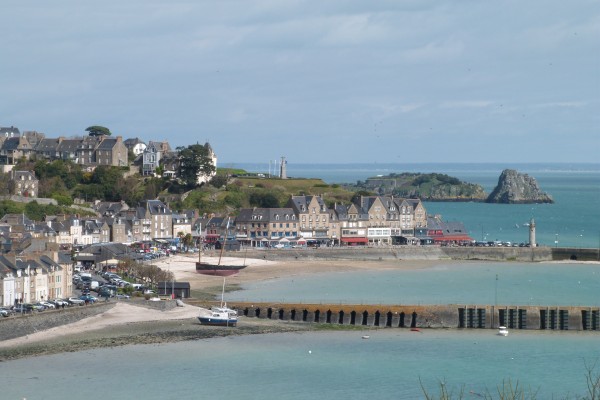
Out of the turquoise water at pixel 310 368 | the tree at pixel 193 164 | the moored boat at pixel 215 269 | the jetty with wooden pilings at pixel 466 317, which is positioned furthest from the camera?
the tree at pixel 193 164

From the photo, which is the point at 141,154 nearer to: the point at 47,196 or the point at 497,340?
the point at 47,196

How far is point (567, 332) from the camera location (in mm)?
51688

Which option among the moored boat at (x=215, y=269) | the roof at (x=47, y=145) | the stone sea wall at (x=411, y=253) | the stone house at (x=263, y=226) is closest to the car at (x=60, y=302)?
the moored boat at (x=215, y=269)

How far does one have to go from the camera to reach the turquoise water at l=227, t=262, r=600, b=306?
201ft

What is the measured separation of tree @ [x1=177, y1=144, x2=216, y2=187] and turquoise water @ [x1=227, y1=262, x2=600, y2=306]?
88.3 feet

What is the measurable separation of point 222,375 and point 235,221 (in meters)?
50.5

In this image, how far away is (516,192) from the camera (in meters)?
179

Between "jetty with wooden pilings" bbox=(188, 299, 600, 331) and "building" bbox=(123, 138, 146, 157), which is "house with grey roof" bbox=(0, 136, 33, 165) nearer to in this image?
"building" bbox=(123, 138, 146, 157)

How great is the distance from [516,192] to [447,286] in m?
114

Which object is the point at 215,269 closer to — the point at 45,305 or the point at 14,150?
the point at 45,305

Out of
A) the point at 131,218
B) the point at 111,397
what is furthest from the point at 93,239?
the point at 111,397

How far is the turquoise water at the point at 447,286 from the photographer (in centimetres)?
6112

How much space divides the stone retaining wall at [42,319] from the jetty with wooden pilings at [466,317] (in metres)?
8.94

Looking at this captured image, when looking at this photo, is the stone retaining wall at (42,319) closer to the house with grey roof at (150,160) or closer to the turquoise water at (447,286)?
the turquoise water at (447,286)
